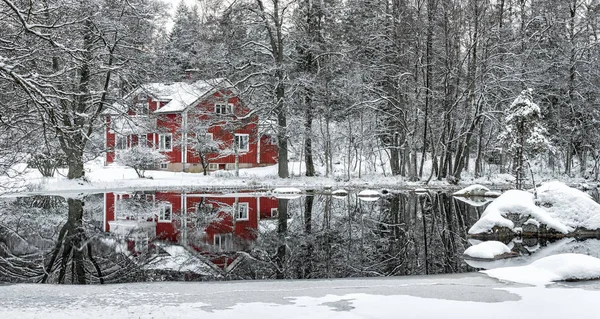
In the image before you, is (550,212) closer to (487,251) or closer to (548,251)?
(548,251)

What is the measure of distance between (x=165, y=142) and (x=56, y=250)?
97.2ft

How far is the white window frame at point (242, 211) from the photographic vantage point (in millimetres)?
19969

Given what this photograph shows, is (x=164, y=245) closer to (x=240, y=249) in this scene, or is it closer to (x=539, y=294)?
(x=240, y=249)

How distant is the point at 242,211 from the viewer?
21.6 meters

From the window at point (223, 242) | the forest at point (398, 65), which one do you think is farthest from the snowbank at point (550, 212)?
the forest at point (398, 65)

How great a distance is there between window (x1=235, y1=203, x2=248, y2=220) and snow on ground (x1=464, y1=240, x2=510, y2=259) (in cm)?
889

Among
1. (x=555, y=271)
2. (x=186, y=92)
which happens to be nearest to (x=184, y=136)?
(x=186, y=92)

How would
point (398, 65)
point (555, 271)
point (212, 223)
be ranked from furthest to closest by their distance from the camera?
point (398, 65) → point (212, 223) → point (555, 271)

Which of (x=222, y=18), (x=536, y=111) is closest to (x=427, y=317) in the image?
(x=536, y=111)

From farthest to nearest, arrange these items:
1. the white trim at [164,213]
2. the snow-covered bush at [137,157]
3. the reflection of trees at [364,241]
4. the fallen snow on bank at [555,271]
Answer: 1. the snow-covered bush at [137,157]
2. the white trim at [164,213]
3. the reflection of trees at [364,241]
4. the fallen snow on bank at [555,271]

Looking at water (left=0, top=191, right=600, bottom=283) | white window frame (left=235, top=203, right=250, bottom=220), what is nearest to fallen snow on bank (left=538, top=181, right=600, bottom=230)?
water (left=0, top=191, right=600, bottom=283)

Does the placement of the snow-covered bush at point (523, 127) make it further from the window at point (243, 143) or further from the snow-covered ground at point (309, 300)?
the window at point (243, 143)

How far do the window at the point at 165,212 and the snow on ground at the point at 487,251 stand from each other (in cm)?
1045

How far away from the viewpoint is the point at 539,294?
905cm
